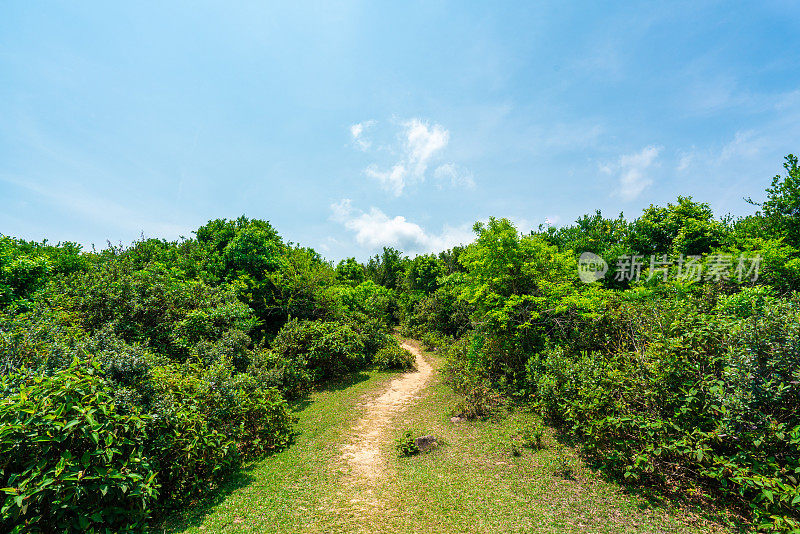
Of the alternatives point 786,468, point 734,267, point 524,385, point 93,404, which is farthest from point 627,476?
point 734,267

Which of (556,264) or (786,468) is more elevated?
(556,264)

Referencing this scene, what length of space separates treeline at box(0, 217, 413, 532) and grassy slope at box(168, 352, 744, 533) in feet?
4.43

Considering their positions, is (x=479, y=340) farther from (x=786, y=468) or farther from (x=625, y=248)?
(x=625, y=248)

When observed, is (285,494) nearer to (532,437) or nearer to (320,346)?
(532,437)

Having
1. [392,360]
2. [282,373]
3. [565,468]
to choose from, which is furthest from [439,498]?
[392,360]

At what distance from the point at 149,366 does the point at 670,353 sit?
13.3m

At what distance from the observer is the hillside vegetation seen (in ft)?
17.8

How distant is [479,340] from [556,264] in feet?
17.1

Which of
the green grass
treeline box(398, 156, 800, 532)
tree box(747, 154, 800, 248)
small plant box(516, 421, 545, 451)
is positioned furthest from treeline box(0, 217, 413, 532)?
tree box(747, 154, 800, 248)

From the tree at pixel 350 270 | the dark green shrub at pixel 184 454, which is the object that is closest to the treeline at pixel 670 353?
the dark green shrub at pixel 184 454

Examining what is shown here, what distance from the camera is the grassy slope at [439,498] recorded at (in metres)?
6.33

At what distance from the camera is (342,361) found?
19000 mm

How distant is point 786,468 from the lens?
5598mm

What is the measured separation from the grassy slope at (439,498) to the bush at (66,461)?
58.5 inches
